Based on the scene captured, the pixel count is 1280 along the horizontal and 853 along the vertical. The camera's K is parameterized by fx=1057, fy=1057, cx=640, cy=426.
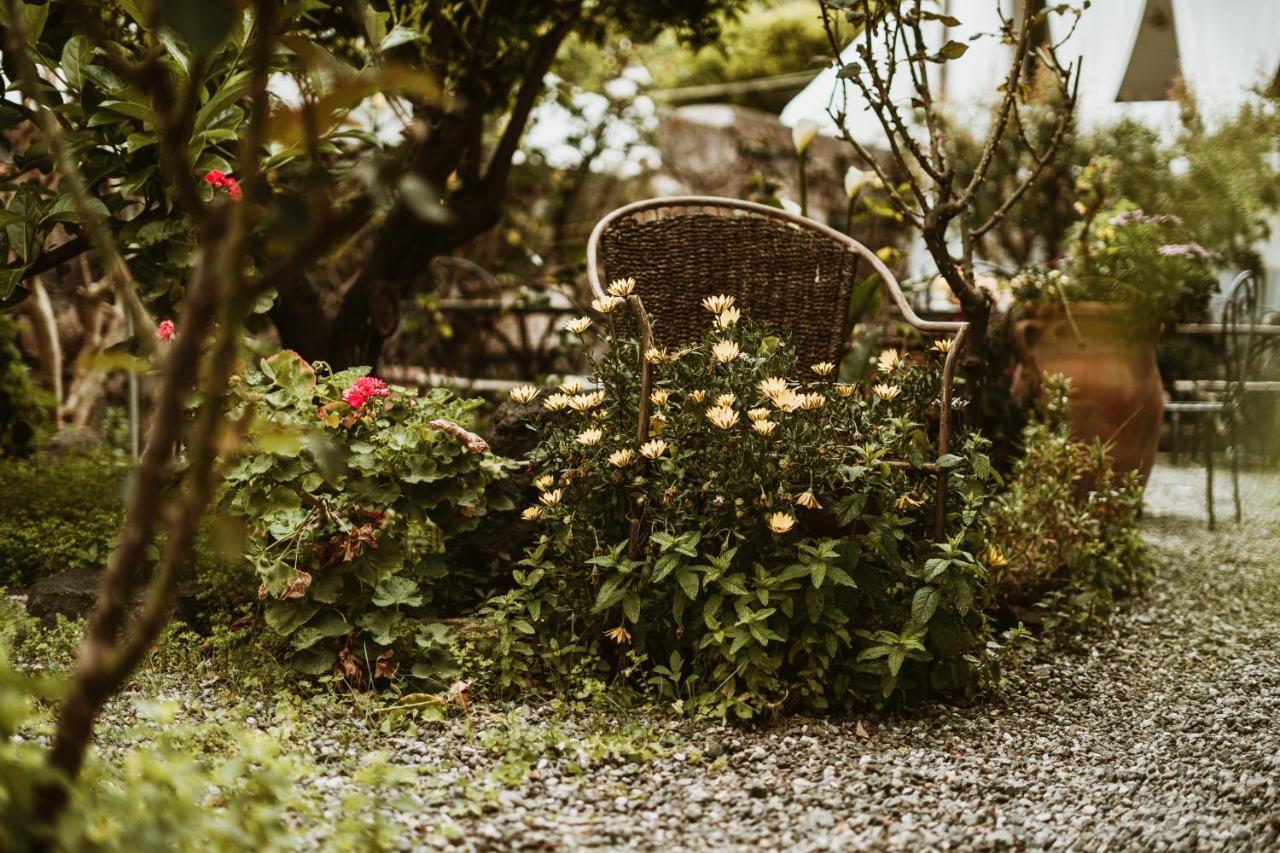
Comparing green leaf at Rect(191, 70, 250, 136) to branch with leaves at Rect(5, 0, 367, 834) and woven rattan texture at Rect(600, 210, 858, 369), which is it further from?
branch with leaves at Rect(5, 0, 367, 834)

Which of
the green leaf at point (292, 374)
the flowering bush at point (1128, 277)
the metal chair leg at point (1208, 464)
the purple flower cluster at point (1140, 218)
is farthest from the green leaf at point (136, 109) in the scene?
the metal chair leg at point (1208, 464)

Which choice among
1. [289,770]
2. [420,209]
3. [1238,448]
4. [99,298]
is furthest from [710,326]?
[99,298]

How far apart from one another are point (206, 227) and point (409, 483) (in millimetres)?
1450

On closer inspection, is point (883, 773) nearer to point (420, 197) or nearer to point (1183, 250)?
point (420, 197)

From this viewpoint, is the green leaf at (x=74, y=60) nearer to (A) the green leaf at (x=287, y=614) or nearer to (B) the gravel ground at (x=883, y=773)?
(A) the green leaf at (x=287, y=614)

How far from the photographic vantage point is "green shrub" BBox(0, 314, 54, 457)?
3541mm

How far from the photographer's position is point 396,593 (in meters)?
2.14

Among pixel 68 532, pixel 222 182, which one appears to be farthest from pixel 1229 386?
pixel 68 532

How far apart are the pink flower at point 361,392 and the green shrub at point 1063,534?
1.59 metres

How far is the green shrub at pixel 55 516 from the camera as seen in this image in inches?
103

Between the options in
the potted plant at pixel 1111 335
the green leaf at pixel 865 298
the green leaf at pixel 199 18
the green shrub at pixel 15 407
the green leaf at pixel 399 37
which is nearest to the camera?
the green leaf at pixel 199 18

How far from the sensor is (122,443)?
14.4 feet

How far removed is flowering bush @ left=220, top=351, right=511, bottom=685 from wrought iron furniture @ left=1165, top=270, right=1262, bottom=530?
6.24ft

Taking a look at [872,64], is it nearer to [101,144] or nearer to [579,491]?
[579,491]
